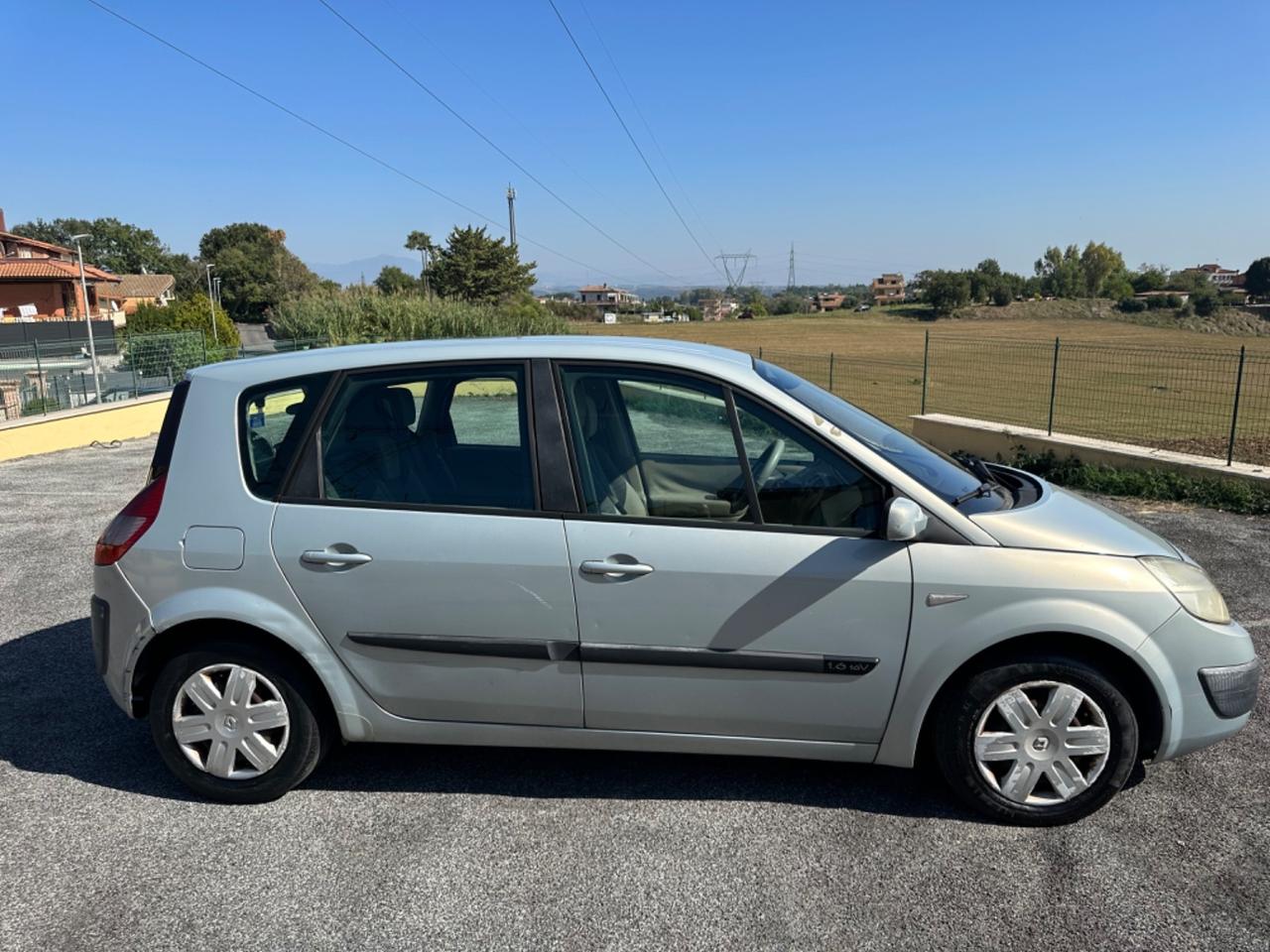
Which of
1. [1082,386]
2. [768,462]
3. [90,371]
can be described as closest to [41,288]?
[90,371]

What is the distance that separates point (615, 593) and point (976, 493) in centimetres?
142

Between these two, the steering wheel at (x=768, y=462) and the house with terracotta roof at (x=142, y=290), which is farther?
the house with terracotta roof at (x=142, y=290)

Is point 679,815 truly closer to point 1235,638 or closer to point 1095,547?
point 1095,547

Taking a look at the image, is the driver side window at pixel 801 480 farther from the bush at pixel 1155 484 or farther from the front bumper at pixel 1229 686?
the bush at pixel 1155 484

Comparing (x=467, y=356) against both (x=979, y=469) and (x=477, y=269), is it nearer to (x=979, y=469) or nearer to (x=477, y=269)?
(x=979, y=469)

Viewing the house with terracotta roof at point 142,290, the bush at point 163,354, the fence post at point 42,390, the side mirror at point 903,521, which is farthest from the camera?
the house with terracotta roof at point 142,290

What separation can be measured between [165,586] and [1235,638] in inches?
151

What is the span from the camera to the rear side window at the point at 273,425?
3.37 m

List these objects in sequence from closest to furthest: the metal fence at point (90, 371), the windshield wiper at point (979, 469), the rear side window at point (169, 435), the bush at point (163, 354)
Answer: the rear side window at point (169, 435), the windshield wiper at point (979, 469), the metal fence at point (90, 371), the bush at point (163, 354)

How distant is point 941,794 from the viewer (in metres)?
3.46

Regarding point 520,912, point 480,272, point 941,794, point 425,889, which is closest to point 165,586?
point 425,889

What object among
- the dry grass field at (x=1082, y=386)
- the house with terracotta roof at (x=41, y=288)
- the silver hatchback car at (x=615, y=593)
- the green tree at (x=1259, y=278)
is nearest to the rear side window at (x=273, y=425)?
the silver hatchback car at (x=615, y=593)

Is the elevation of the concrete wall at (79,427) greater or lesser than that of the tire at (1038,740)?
lesser

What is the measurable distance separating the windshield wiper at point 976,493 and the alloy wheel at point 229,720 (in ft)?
8.46
